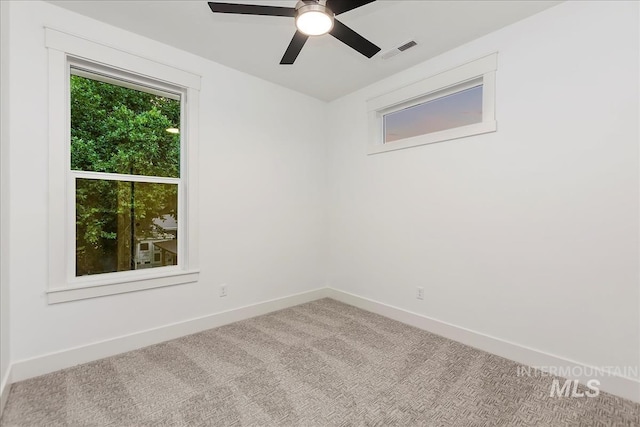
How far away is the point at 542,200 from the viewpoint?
91.0 inches

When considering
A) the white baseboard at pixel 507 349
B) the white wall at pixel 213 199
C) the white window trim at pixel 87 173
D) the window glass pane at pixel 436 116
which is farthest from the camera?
the window glass pane at pixel 436 116

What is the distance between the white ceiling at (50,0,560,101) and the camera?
88.5 inches

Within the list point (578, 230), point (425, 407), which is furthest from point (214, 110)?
point (578, 230)

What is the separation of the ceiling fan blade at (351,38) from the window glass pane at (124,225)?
206 centimetres

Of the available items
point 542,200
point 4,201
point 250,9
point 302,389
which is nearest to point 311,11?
point 250,9

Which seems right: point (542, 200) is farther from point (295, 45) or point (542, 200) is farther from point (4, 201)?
point (4, 201)

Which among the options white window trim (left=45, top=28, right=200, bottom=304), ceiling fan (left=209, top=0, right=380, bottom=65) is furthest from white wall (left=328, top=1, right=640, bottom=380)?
white window trim (left=45, top=28, right=200, bottom=304)

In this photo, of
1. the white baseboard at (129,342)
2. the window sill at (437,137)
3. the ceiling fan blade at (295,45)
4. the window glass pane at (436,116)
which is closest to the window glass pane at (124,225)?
the white baseboard at (129,342)

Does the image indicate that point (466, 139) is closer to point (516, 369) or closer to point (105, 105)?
point (516, 369)

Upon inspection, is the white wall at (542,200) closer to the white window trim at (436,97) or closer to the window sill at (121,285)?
the white window trim at (436,97)

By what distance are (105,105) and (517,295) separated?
151 inches

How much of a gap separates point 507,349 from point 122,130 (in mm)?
3817

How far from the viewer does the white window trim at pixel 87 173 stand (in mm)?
2242

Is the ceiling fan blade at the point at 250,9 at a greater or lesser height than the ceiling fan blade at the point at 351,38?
greater
